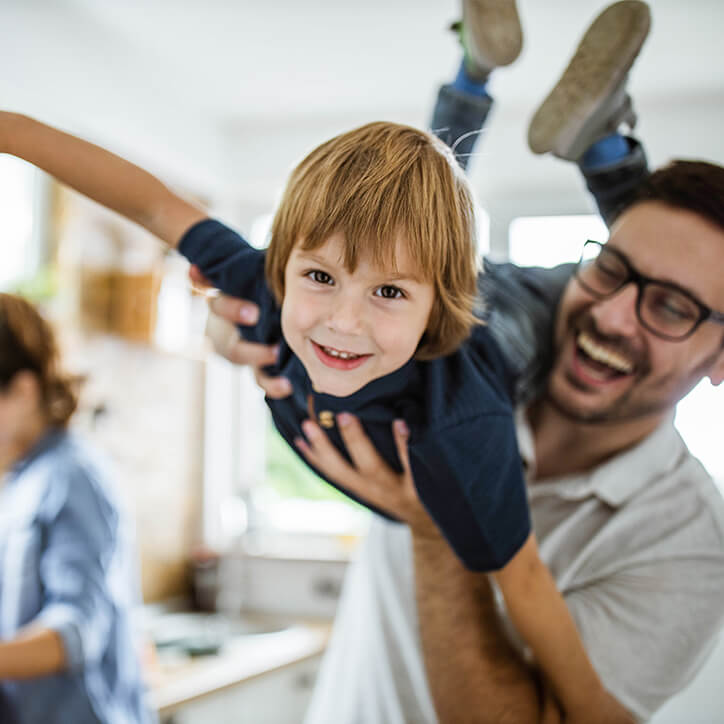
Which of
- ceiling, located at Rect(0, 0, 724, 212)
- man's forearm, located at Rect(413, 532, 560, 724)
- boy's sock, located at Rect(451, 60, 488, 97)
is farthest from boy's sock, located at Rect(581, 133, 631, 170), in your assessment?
ceiling, located at Rect(0, 0, 724, 212)

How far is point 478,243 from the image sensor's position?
0.54 metres

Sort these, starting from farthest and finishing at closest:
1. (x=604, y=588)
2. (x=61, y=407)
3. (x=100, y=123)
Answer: (x=100, y=123) → (x=61, y=407) → (x=604, y=588)

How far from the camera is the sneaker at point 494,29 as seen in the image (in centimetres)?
58

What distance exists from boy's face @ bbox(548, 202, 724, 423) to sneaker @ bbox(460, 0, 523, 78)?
0.15 meters

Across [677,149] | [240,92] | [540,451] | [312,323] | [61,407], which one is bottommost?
[61,407]

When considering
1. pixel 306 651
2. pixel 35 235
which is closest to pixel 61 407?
pixel 306 651

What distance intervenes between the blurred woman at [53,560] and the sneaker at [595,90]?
0.83 m

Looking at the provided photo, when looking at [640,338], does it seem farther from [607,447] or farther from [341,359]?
[341,359]

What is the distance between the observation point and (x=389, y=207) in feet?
1.57

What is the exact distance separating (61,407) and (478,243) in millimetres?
873

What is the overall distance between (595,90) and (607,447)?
298 mm

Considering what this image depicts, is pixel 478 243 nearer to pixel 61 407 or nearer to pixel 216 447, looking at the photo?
pixel 61 407

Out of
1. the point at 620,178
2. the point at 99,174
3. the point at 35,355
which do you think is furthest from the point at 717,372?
the point at 35,355

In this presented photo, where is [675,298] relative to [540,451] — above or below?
above
